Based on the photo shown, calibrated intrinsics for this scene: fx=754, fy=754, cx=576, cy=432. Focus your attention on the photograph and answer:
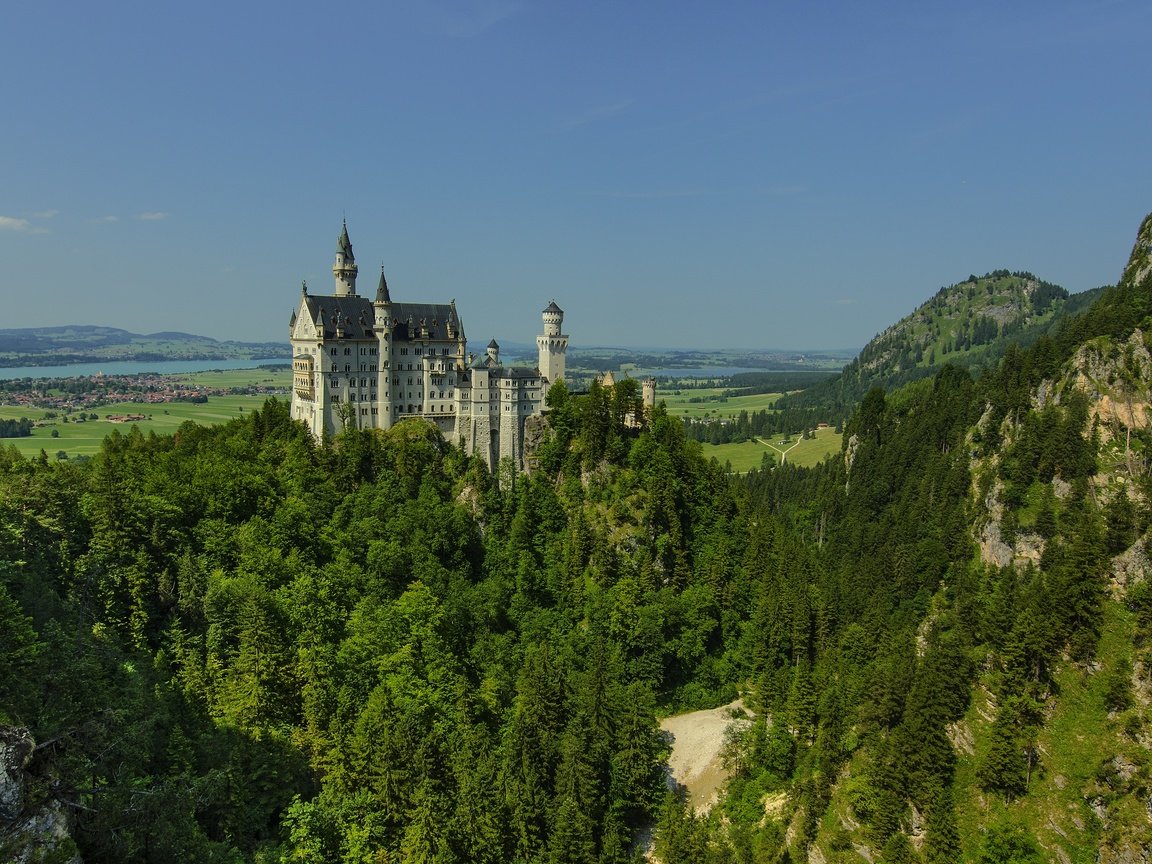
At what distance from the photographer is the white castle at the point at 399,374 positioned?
297 ft

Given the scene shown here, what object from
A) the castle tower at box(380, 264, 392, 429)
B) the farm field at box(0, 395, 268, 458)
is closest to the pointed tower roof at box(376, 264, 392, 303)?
the castle tower at box(380, 264, 392, 429)

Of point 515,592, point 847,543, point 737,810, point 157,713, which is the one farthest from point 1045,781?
point 847,543

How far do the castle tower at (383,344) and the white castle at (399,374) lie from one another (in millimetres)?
124

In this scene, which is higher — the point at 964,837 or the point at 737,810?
the point at 964,837

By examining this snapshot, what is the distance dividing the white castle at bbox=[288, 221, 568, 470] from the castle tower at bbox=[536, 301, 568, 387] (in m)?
0.15

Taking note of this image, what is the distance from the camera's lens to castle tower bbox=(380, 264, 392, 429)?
93.1 meters

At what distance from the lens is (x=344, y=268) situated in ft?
315

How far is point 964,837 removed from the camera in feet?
160

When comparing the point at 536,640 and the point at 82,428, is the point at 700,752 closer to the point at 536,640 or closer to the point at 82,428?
the point at 536,640

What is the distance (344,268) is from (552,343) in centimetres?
2814

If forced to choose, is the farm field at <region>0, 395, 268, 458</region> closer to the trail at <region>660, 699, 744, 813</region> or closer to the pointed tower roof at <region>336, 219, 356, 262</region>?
the pointed tower roof at <region>336, 219, 356, 262</region>

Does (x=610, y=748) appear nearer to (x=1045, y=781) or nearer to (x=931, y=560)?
(x=1045, y=781)

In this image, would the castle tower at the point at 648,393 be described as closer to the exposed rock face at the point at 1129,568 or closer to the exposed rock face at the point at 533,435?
the exposed rock face at the point at 533,435

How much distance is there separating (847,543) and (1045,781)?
205ft
